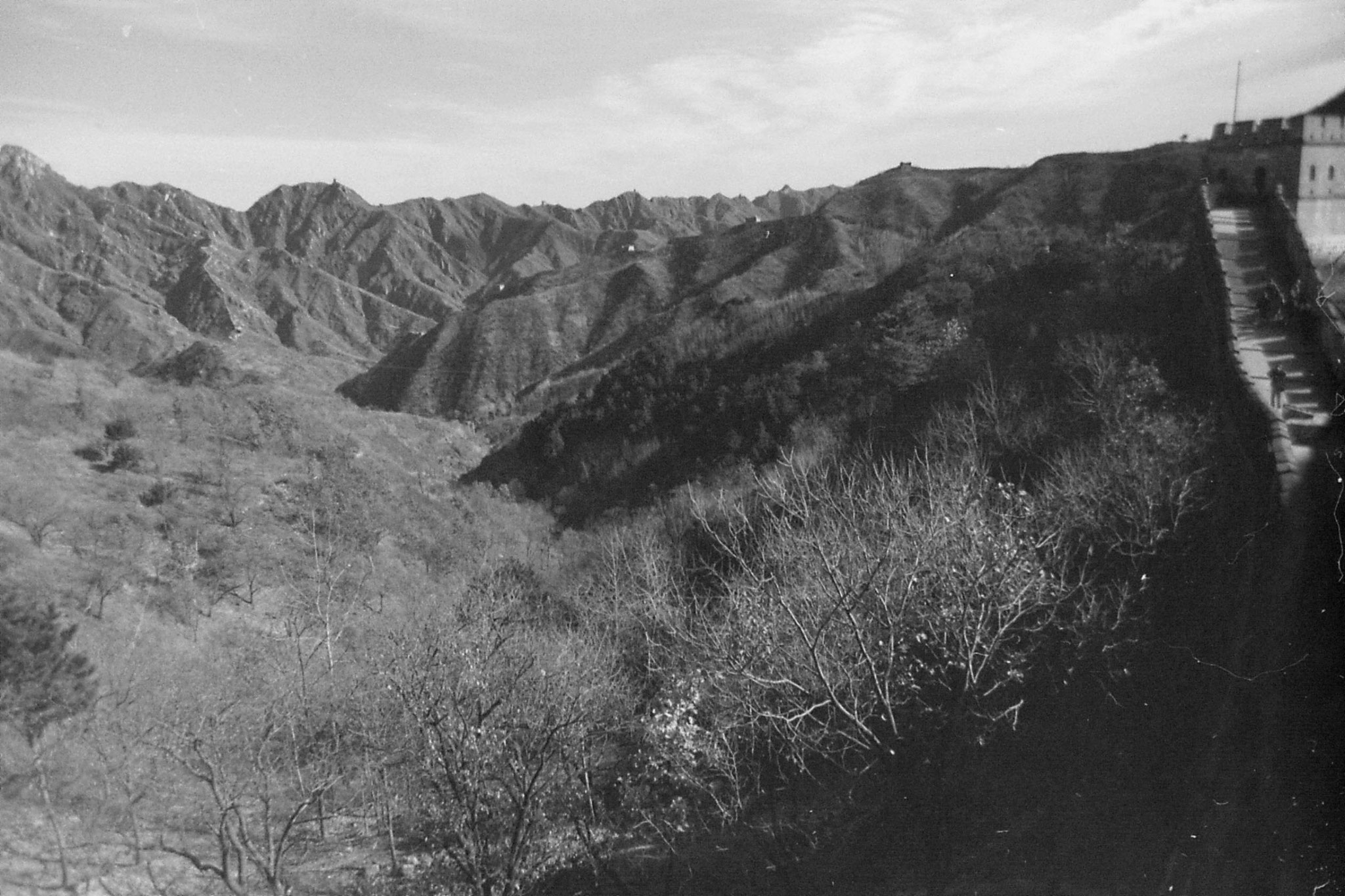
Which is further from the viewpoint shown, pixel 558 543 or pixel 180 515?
pixel 558 543

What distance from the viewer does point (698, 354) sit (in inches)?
1547

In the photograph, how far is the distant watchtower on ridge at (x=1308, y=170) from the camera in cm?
1955

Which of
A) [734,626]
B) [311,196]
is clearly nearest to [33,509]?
[734,626]

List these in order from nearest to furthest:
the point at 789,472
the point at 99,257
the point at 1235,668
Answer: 1. the point at 1235,668
2. the point at 789,472
3. the point at 99,257

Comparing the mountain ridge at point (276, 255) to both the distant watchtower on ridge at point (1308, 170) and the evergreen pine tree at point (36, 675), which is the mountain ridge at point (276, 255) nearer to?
the evergreen pine tree at point (36, 675)

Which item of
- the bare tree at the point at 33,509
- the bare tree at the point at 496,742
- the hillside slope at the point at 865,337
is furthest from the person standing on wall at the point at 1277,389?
the bare tree at the point at 33,509

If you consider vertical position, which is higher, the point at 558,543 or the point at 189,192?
the point at 189,192

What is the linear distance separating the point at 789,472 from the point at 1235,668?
12.0 meters

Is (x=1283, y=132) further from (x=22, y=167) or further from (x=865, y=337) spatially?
(x=22, y=167)

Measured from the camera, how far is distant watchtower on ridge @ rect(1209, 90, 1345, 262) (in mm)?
19547

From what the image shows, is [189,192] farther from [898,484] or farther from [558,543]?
[898,484]

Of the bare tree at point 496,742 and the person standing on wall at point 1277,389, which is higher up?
the person standing on wall at point 1277,389

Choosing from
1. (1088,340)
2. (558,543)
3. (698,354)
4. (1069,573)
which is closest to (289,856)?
(1069,573)

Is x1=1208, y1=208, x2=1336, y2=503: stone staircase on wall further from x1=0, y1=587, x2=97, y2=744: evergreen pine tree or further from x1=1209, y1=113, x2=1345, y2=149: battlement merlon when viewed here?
x1=0, y1=587, x2=97, y2=744: evergreen pine tree
